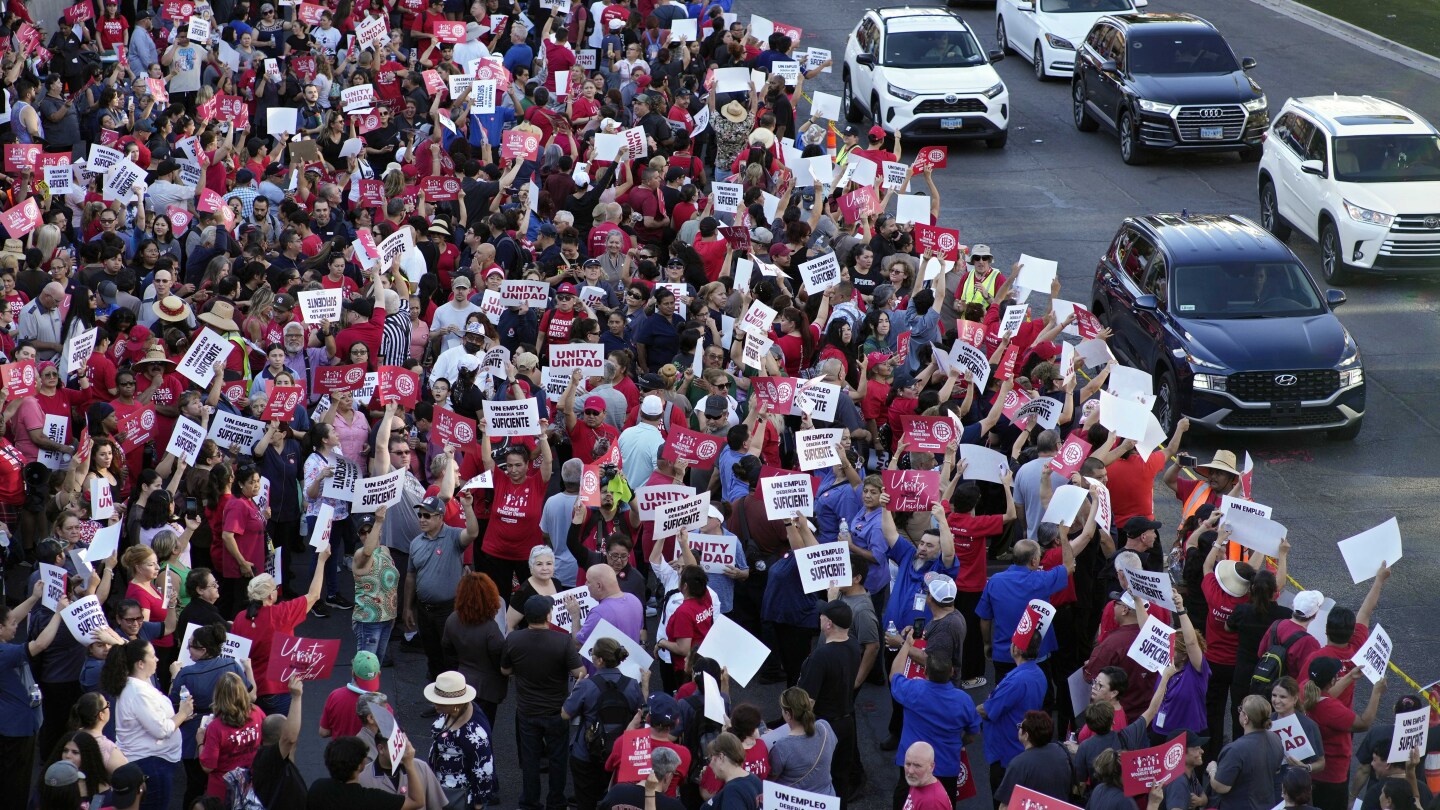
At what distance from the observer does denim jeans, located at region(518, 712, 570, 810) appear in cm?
1065

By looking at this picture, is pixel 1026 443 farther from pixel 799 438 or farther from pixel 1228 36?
pixel 1228 36

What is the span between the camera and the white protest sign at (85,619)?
10352 mm

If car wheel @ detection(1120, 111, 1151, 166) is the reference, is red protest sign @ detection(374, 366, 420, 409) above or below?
above

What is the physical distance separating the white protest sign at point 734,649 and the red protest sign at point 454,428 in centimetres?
376

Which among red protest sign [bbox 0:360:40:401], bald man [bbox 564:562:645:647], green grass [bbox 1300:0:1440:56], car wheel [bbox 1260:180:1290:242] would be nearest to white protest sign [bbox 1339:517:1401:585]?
bald man [bbox 564:562:645:647]

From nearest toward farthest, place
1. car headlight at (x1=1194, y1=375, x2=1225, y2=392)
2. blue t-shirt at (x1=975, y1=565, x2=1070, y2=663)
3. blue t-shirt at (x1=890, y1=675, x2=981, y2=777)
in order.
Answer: blue t-shirt at (x1=890, y1=675, x2=981, y2=777) → blue t-shirt at (x1=975, y1=565, x2=1070, y2=663) → car headlight at (x1=1194, y1=375, x2=1225, y2=392)

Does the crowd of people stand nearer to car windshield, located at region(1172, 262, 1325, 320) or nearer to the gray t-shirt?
the gray t-shirt

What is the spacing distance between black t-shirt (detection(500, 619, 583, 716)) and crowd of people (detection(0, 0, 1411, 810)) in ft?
0.09

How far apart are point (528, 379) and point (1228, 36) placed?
76.0ft

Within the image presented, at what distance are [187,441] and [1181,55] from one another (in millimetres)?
17574

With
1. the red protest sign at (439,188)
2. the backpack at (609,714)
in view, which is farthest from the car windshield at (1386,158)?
the backpack at (609,714)

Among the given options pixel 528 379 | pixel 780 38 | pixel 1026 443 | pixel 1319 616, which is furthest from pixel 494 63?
pixel 1319 616

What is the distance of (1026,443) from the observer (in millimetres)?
14617

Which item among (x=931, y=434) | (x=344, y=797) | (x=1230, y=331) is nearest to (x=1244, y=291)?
(x=1230, y=331)
